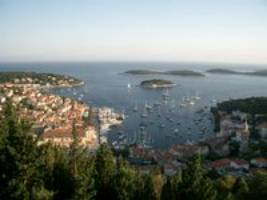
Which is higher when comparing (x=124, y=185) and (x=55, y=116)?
(x=124, y=185)

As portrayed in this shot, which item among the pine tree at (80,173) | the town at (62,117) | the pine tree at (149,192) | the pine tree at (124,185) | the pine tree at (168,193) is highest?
the pine tree at (80,173)

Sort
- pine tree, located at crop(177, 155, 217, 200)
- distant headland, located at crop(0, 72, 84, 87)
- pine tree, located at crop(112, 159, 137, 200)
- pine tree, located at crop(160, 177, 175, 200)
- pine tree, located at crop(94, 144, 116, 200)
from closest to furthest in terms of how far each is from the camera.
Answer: pine tree, located at crop(177, 155, 217, 200)
pine tree, located at crop(112, 159, 137, 200)
pine tree, located at crop(94, 144, 116, 200)
pine tree, located at crop(160, 177, 175, 200)
distant headland, located at crop(0, 72, 84, 87)

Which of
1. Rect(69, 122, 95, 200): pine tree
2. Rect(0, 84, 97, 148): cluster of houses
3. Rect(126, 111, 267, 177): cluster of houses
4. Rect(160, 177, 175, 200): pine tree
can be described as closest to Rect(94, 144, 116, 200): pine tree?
Rect(69, 122, 95, 200): pine tree

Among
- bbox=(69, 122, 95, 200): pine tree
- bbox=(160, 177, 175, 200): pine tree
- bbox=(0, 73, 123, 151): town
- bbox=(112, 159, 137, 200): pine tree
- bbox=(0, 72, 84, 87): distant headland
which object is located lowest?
bbox=(0, 73, 123, 151): town

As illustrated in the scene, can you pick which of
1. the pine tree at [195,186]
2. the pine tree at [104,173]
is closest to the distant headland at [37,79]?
the pine tree at [104,173]

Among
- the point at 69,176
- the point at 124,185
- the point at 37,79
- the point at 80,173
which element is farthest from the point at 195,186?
the point at 37,79

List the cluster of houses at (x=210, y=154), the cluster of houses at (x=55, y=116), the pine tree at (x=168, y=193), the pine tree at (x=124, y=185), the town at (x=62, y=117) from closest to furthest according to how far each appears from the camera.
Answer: the pine tree at (x=124, y=185)
the pine tree at (x=168, y=193)
the cluster of houses at (x=210, y=154)
the cluster of houses at (x=55, y=116)
the town at (x=62, y=117)

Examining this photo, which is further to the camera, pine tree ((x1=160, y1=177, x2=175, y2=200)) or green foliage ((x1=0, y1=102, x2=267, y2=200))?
pine tree ((x1=160, y1=177, x2=175, y2=200))

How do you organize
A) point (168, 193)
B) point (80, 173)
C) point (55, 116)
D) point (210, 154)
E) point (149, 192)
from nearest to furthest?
point (80, 173)
point (149, 192)
point (168, 193)
point (210, 154)
point (55, 116)

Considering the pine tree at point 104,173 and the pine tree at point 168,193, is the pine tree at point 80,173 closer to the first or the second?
the pine tree at point 104,173

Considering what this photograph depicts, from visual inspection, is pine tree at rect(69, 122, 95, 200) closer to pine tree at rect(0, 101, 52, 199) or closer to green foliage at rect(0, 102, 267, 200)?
green foliage at rect(0, 102, 267, 200)

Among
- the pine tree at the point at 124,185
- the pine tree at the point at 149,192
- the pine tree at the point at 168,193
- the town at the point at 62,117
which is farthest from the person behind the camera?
the town at the point at 62,117

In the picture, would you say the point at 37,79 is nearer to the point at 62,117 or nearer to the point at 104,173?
the point at 62,117
